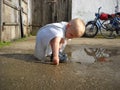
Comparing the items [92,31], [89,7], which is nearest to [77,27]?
[92,31]

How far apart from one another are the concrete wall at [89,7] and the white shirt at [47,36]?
747 cm

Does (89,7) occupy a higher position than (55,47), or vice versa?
(89,7)

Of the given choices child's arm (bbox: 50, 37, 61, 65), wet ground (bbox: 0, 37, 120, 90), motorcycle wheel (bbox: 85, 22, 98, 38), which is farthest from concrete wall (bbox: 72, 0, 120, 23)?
child's arm (bbox: 50, 37, 61, 65)

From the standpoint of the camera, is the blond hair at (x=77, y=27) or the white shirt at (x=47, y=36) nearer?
the blond hair at (x=77, y=27)

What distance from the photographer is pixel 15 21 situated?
8.15 m

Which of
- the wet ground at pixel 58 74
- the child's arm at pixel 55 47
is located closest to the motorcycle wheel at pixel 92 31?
the wet ground at pixel 58 74

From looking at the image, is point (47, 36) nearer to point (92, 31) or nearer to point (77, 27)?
point (77, 27)

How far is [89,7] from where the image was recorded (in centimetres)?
1191

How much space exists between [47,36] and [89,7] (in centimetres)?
790

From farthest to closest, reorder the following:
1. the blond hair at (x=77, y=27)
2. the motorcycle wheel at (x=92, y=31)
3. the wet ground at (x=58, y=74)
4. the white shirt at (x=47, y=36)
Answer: the motorcycle wheel at (x=92, y=31) < the white shirt at (x=47, y=36) < the blond hair at (x=77, y=27) < the wet ground at (x=58, y=74)

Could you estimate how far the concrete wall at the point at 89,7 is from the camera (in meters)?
11.8

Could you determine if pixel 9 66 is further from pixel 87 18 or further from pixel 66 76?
pixel 87 18

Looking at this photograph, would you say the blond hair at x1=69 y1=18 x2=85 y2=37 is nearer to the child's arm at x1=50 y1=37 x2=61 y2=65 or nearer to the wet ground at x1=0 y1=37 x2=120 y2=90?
the child's arm at x1=50 y1=37 x2=61 y2=65

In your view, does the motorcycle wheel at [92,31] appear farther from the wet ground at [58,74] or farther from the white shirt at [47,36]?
the white shirt at [47,36]
